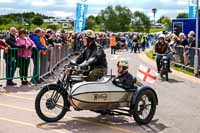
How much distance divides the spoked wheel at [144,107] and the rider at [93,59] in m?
0.94

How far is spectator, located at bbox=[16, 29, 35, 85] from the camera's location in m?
15.0

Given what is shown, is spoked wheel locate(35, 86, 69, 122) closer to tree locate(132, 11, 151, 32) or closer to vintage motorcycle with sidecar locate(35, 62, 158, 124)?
vintage motorcycle with sidecar locate(35, 62, 158, 124)

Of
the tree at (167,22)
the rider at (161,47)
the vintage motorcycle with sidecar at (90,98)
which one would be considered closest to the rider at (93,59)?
the vintage motorcycle with sidecar at (90,98)

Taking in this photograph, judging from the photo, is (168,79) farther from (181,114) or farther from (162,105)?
(181,114)

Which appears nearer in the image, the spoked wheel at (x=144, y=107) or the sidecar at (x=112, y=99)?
the sidecar at (x=112, y=99)

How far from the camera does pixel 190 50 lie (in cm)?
2102

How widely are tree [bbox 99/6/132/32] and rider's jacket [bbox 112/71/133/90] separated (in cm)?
8663

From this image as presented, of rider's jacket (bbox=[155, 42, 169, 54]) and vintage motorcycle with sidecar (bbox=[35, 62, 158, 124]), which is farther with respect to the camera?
rider's jacket (bbox=[155, 42, 169, 54])

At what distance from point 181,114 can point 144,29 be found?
84.0 m

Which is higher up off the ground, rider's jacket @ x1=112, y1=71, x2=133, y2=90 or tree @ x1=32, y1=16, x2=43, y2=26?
tree @ x1=32, y1=16, x2=43, y2=26

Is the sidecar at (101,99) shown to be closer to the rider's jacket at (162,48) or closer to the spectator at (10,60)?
the spectator at (10,60)

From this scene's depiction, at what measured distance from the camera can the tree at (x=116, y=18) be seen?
318ft

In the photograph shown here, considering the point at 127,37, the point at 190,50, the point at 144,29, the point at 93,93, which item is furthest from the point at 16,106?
the point at 144,29

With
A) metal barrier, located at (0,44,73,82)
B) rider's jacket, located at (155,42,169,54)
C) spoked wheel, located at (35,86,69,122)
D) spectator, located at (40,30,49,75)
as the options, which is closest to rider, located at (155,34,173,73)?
rider's jacket, located at (155,42,169,54)
